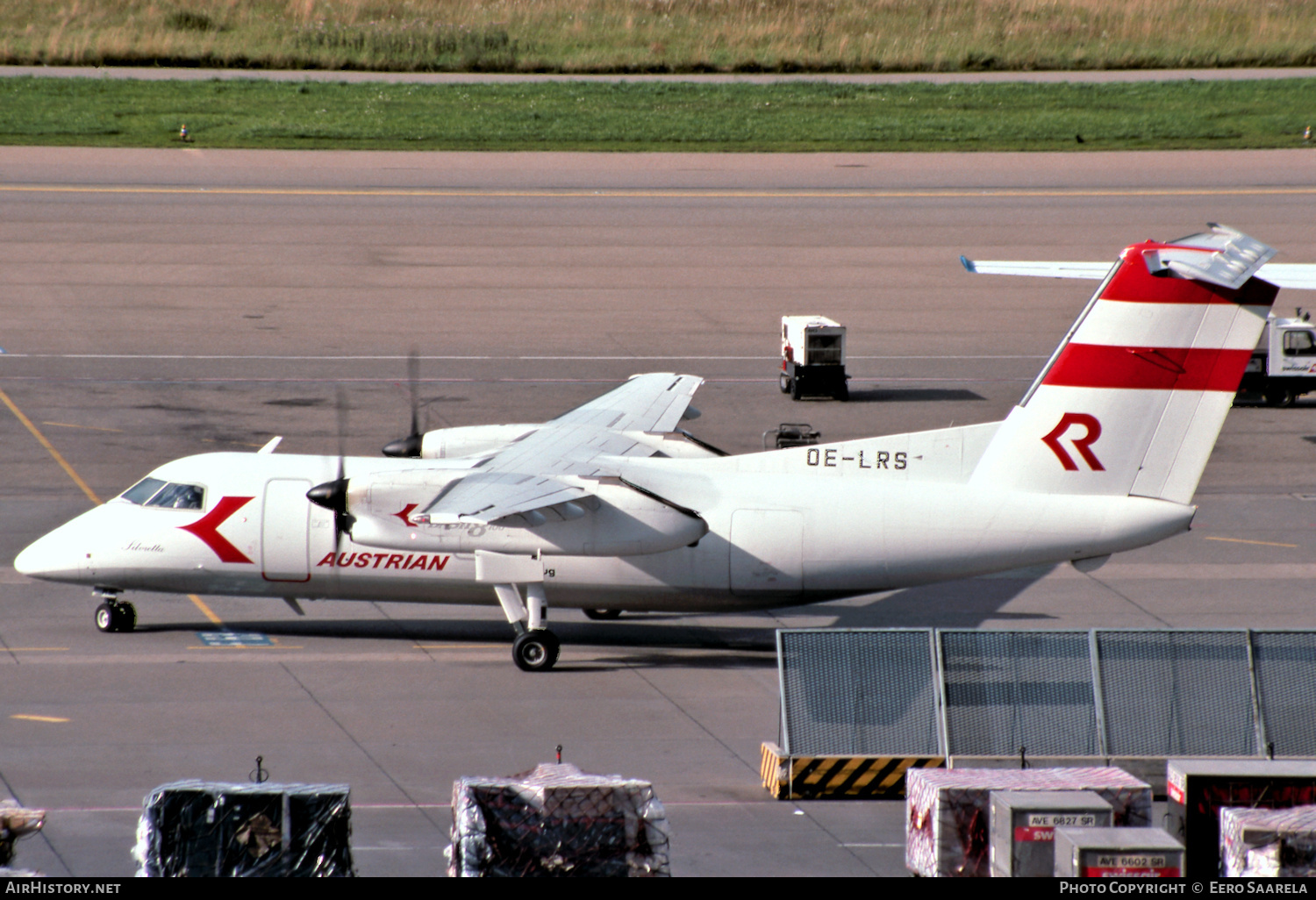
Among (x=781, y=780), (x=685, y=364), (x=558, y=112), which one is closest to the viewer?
(x=781, y=780)

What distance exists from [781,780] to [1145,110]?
205ft

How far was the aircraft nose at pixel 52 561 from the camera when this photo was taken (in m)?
23.5

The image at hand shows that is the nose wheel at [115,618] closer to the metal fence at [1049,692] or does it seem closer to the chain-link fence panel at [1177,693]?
the metal fence at [1049,692]

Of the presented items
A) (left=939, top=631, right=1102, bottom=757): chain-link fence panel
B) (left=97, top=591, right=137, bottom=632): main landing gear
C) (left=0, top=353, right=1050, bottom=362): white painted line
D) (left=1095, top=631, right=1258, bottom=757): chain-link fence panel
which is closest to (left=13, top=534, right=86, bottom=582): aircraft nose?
(left=97, top=591, right=137, bottom=632): main landing gear

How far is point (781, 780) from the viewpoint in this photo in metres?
18.1

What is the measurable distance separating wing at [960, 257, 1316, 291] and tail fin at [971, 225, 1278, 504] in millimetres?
367

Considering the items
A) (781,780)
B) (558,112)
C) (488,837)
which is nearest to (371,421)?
(781,780)

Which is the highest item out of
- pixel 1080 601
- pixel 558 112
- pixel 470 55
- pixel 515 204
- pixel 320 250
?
pixel 470 55

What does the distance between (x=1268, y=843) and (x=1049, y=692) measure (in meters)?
4.80

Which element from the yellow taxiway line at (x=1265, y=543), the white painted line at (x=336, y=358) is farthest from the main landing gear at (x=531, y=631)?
the white painted line at (x=336, y=358)

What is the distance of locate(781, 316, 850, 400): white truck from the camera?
38.8 meters

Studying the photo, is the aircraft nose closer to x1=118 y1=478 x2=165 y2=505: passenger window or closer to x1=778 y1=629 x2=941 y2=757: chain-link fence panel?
x1=118 y1=478 x2=165 y2=505: passenger window

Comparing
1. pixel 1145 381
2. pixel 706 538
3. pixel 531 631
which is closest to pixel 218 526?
pixel 531 631

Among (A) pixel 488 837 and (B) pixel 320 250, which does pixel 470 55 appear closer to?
(B) pixel 320 250
